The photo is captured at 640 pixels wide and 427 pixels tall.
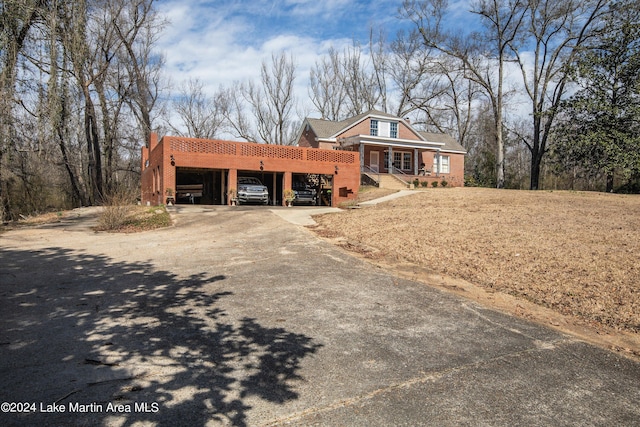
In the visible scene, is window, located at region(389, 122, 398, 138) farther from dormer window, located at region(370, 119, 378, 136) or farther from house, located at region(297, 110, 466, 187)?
dormer window, located at region(370, 119, 378, 136)

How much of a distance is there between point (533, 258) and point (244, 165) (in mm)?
16300

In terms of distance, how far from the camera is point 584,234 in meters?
7.80

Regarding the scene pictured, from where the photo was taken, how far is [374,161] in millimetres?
31484

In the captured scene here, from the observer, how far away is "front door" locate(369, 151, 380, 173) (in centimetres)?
3123

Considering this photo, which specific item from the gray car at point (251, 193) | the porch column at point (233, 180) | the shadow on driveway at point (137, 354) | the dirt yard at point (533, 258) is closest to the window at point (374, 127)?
the gray car at point (251, 193)

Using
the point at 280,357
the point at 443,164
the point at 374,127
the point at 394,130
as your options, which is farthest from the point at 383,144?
the point at 280,357

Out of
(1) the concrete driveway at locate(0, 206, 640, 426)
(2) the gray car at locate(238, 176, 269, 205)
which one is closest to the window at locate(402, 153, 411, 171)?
(2) the gray car at locate(238, 176, 269, 205)

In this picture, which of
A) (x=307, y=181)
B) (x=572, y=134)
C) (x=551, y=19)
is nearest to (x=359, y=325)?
(x=307, y=181)

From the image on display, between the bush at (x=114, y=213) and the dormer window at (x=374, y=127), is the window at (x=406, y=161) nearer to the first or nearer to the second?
the dormer window at (x=374, y=127)

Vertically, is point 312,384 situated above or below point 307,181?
below

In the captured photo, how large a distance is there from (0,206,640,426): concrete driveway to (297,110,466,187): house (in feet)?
76.2

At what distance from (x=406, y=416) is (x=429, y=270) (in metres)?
4.41

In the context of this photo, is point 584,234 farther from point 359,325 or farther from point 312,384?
point 312,384

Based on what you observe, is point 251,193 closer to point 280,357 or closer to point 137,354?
point 137,354
